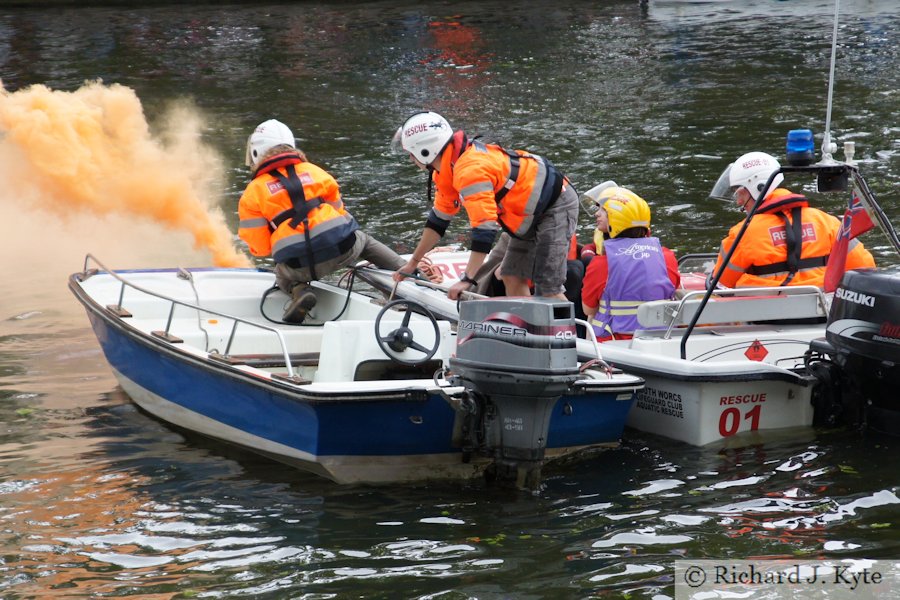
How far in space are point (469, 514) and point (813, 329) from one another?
9.46 feet

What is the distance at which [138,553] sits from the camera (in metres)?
6.03

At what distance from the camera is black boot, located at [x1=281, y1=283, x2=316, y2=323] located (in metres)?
8.94

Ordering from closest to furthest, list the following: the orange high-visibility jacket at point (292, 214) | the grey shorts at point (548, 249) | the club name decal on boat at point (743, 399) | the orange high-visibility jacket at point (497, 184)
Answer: the club name decal on boat at point (743, 399), the orange high-visibility jacket at point (497, 184), the grey shorts at point (548, 249), the orange high-visibility jacket at point (292, 214)

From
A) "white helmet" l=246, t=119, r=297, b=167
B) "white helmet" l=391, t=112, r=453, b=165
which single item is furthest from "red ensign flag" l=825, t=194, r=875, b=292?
"white helmet" l=246, t=119, r=297, b=167

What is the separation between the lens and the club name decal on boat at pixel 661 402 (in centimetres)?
732

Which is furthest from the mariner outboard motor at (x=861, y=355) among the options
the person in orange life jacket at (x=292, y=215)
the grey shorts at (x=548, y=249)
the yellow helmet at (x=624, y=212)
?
the person in orange life jacket at (x=292, y=215)

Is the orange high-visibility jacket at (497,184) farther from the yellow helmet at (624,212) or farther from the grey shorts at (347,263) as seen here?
the grey shorts at (347,263)

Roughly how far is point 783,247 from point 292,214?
3.35m

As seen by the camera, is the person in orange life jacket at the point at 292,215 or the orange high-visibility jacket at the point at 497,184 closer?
the orange high-visibility jacket at the point at 497,184

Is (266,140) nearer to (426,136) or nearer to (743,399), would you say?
(426,136)

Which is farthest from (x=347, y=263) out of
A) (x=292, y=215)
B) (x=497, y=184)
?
(x=497, y=184)

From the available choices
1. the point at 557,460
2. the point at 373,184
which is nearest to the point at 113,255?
the point at 373,184

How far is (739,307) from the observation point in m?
7.72

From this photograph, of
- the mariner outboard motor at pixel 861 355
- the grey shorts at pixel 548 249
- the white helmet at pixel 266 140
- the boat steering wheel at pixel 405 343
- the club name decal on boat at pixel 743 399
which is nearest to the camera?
the mariner outboard motor at pixel 861 355
